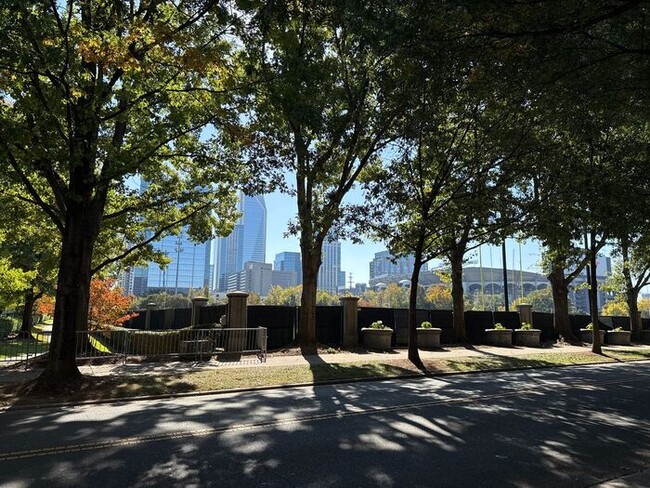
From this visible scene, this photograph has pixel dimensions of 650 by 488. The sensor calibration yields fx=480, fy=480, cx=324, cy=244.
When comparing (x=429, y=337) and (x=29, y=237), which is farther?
(x=29, y=237)

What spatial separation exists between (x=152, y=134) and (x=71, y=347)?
5444mm

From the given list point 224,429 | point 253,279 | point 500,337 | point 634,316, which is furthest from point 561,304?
point 253,279

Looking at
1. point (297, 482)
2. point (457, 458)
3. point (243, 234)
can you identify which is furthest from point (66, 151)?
point (243, 234)

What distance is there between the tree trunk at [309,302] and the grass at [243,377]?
3418 millimetres

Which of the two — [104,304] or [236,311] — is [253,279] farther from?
[236,311]

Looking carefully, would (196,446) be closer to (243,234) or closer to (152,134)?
(152,134)

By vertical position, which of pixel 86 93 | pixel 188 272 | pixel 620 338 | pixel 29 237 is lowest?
pixel 620 338

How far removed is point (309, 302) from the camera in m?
19.6

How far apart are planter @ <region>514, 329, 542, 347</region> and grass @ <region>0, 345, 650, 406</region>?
25.4 feet

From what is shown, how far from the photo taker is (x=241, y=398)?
406 inches

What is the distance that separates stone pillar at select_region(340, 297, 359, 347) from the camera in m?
21.9

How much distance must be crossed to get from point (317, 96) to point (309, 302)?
30.5 ft

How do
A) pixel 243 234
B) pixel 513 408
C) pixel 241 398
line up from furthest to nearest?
pixel 243 234
pixel 241 398
pixel 513 408

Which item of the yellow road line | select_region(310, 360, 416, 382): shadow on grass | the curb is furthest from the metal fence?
the yellow road line
